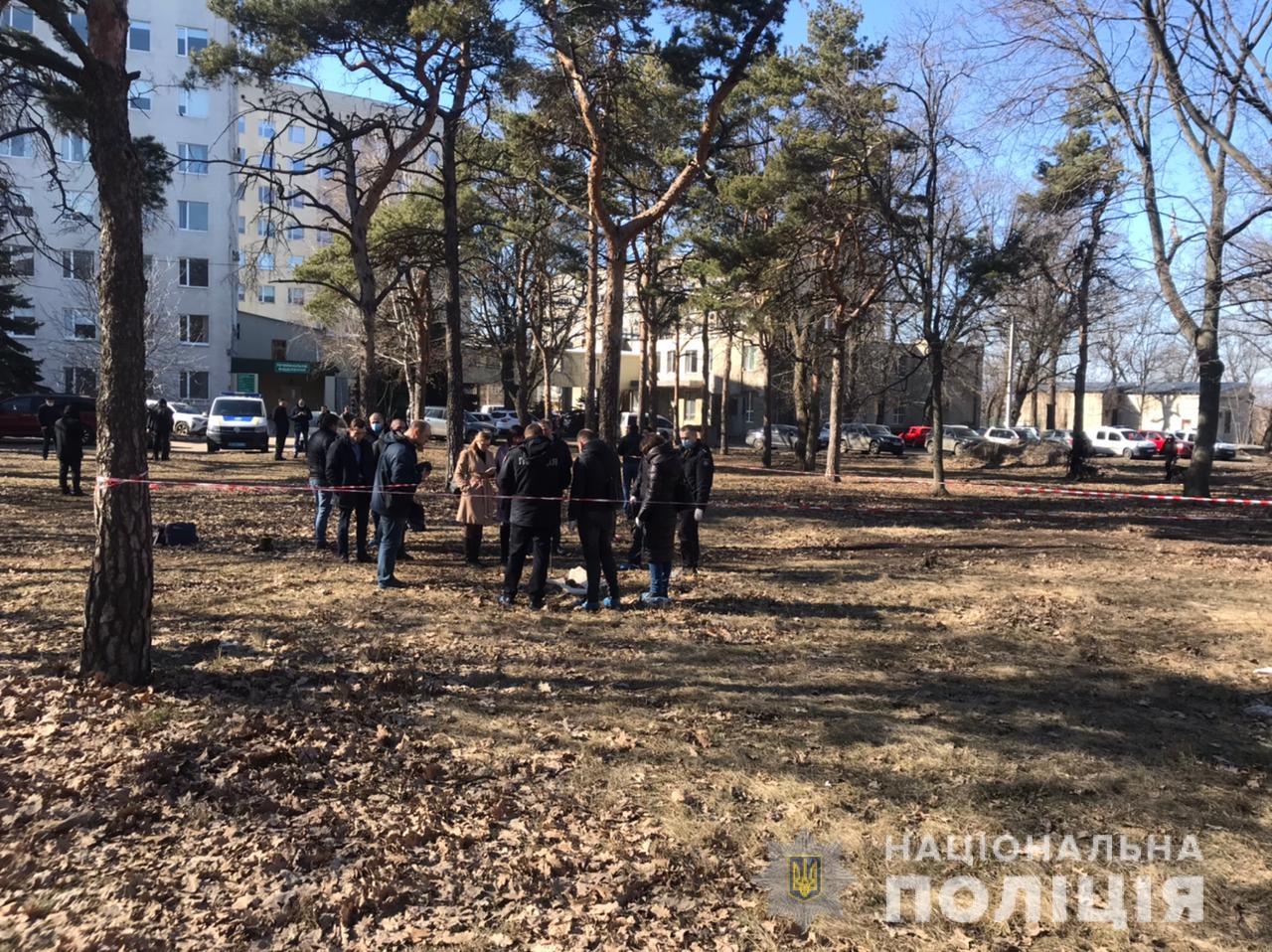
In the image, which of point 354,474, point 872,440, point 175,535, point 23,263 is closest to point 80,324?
point 23,263

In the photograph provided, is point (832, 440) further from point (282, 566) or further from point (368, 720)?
point (368, 720)

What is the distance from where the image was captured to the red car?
50969mm

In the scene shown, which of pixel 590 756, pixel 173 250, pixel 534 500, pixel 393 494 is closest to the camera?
pixel 590 756

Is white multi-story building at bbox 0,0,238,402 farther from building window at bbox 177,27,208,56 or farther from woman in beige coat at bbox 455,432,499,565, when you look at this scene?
woman in beige coat at bbox 455,432,499,565

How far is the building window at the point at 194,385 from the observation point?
47344mm

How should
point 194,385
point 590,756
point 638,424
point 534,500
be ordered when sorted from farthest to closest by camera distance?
point 194,385 → point 638,424 → point 534,500 → point 590,756

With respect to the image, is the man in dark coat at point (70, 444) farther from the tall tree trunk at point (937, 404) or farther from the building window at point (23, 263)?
the tall tree trunk at point (937, 404)

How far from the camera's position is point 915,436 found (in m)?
51.0

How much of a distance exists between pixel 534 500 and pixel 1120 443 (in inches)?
1948

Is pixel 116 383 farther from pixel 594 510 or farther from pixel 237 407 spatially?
pixel 237 407

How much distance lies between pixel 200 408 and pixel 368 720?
45313 millimetres

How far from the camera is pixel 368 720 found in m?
5.46

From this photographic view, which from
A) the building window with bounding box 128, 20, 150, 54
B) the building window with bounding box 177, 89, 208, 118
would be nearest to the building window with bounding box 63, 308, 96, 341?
the building window with bounding box 177, 89, 208, 118

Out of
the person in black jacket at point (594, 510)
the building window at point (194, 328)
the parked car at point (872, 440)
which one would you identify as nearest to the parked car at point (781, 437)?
the parked car at point (872, 440)
